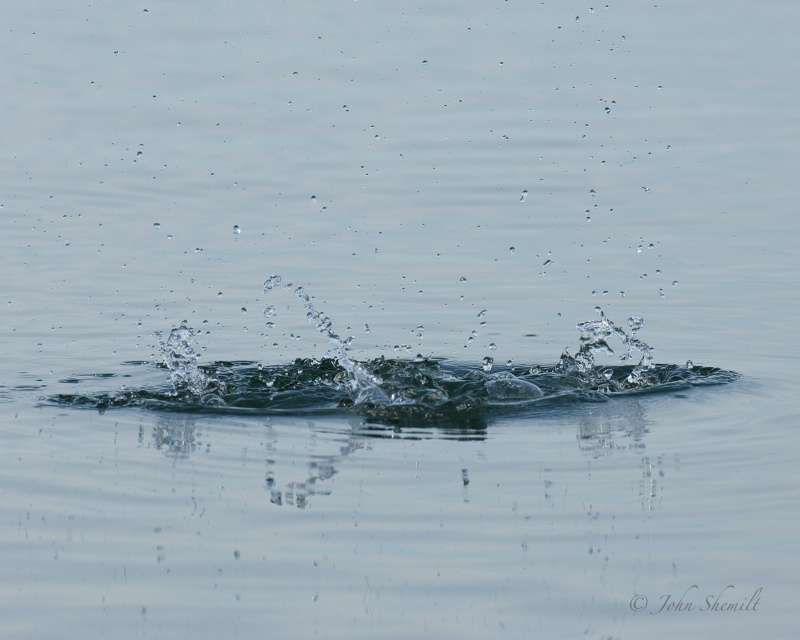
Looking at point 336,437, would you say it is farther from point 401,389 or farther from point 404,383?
point 404,383

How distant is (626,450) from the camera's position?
33.4ft

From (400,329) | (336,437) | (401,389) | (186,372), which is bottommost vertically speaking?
(336,437)

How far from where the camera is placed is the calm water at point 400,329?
778cm

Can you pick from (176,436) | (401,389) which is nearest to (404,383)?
(401,389)

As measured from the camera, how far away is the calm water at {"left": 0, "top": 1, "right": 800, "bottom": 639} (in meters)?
7.78

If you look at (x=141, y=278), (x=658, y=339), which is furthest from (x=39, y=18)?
(x=658, y=339)

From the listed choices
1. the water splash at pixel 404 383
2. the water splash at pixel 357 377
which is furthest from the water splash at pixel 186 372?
the water splash at pixel 357 377

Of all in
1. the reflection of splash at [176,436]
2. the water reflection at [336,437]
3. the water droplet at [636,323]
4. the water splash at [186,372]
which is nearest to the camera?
the water reflection at [336,437]

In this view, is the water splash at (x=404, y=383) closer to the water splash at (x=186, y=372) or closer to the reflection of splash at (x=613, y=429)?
the water splash at (x=186, y=372)

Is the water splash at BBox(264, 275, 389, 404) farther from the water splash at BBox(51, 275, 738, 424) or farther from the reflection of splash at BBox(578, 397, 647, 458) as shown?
the reflection of splash at BBox(578, 397, 647, 458)

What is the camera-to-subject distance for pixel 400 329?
14.1 metres

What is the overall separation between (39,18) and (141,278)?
21.9 meters

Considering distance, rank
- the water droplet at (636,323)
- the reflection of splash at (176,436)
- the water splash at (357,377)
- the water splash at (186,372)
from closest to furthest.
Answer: the reflection of splash at (176,436) < the water splash at (357,377) < the water splash at (186,372) < the water droplet at (636,323)

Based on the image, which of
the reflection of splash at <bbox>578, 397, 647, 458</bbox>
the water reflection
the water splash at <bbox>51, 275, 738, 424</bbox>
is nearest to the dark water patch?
the water splash at <bbox>51, 275, 738, 424</bbox>
